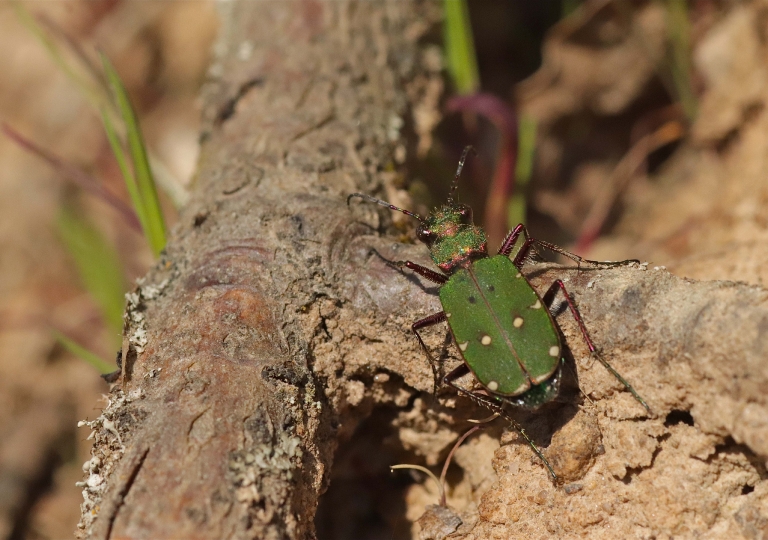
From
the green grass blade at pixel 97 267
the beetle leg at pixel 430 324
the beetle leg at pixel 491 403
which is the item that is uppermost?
the green grass blade at pixel 97 267

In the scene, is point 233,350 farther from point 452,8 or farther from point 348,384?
point 452,8

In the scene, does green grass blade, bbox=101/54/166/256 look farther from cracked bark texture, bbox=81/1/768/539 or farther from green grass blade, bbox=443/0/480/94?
green grass blade, bbox=443/0/480/94

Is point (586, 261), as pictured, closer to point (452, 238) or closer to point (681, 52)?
point (452, 238)

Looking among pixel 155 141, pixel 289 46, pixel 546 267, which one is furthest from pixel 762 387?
pixel 155 141

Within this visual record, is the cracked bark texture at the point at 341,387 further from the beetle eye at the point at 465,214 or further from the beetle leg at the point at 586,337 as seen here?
the beetle eye at the point at 465,214

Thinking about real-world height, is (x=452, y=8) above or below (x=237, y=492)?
above

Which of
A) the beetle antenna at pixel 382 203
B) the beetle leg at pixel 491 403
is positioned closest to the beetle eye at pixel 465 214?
the beetle antenna at pixel 382 203

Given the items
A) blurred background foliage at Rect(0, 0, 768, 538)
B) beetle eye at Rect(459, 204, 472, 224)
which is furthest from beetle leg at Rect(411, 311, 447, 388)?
blurred background foliage at Rect(0, 0, 768, 538)
